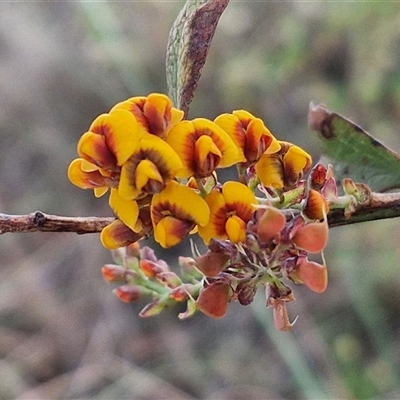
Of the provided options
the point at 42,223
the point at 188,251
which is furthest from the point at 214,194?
the point at 188,251

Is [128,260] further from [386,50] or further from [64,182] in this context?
[64,182]

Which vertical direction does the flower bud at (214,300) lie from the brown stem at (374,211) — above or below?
below

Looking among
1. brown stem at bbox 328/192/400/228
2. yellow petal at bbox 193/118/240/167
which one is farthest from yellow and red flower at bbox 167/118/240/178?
brown stem at bbox 328/192/400/228

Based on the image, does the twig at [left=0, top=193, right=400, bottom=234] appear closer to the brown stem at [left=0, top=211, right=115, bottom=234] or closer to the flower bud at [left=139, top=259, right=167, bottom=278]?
the brown stem at [left=0, top=211, right=115, bottom=234]

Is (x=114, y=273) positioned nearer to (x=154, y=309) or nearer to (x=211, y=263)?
(x=154, y=309)

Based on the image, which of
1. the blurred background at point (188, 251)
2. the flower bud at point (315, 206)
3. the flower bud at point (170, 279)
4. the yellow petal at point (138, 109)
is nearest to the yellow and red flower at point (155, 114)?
the yellow petal at point (138, 109)

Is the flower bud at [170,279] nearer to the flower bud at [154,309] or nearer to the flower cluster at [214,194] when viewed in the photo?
the flower bud at [154,309]

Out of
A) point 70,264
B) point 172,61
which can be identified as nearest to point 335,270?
point 70,264
